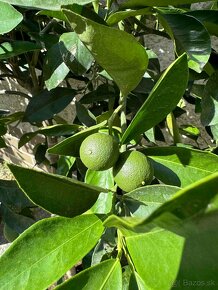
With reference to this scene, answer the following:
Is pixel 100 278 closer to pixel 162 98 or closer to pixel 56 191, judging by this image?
pixel 56 191

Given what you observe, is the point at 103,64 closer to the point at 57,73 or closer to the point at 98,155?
the point at 98,155

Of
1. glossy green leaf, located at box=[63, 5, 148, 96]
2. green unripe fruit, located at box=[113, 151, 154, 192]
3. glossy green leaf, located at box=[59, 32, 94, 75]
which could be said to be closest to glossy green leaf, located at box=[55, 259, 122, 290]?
green unripe fruit, located at box=[113, 151, 154, 192]

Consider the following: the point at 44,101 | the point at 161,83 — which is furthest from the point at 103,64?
the point at 44,101

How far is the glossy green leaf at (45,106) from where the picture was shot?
109 centimetres

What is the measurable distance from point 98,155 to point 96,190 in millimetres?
49

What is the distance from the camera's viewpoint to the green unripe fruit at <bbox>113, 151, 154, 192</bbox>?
1.85ft

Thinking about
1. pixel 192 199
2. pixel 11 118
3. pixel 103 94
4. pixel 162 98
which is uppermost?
pixel 192 199

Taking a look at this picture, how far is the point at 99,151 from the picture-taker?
0.55 meters

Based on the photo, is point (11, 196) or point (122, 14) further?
point (11, 196)

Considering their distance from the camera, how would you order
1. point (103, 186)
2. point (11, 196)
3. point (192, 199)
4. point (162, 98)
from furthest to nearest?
point (11, 196), point (103, 186), point (162, 98), point (192, 199)

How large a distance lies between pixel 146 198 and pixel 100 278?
0.12 meters

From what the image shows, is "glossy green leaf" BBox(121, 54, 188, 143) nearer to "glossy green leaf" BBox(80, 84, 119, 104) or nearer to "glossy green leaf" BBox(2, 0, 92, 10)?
"glossy green leaf" BBox(2, 0, 92, 10)

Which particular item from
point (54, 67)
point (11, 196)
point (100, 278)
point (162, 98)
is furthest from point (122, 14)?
point (11, 196)

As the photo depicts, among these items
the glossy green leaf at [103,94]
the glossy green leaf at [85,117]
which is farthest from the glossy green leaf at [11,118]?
the glossy green leaf at [85,117]
